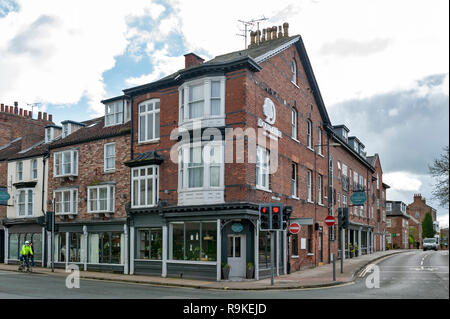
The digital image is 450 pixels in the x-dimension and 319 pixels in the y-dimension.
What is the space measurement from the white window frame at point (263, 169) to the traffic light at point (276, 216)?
382cm

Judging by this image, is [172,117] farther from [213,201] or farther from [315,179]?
[315,179]

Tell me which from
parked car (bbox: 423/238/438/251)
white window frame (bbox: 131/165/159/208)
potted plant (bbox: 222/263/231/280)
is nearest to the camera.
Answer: potted plant (bbox: 222/263/231/280)

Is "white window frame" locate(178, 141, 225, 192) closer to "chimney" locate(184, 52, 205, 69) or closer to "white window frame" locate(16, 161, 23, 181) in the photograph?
"chimney" locate(184, 52, 205, 69)

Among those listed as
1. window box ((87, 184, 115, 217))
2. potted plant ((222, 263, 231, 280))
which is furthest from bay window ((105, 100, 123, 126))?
potted plant ((222, 263, 231, 280))

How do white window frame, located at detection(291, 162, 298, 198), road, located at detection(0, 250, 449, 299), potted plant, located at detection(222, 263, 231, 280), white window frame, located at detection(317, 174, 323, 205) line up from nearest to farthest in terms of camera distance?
1. road, located at detection(0, 250, 449, 299)
2. potted plant, located at detection(222, 263, 231, 280)
3. white window frame, located at detection(291, 162, 298, 198)
4. white window frame, located at detection(317, 174, 323, 205)

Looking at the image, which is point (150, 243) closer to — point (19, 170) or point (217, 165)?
point (217, 165)

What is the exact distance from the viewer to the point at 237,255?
2272 centimetres

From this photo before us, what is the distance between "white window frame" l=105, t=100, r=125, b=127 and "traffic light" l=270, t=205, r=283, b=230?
13938mm

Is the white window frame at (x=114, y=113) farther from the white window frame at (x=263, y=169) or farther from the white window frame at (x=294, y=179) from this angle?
the white window frame at (x=294, y=179)

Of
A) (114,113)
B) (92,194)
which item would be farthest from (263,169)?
(92,194)

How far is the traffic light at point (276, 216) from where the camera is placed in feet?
63.5

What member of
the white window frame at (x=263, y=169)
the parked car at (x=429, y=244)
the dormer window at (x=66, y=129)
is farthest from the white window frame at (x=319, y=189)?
the parked car at (x=429, y=244)

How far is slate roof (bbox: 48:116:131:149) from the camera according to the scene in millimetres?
28625
